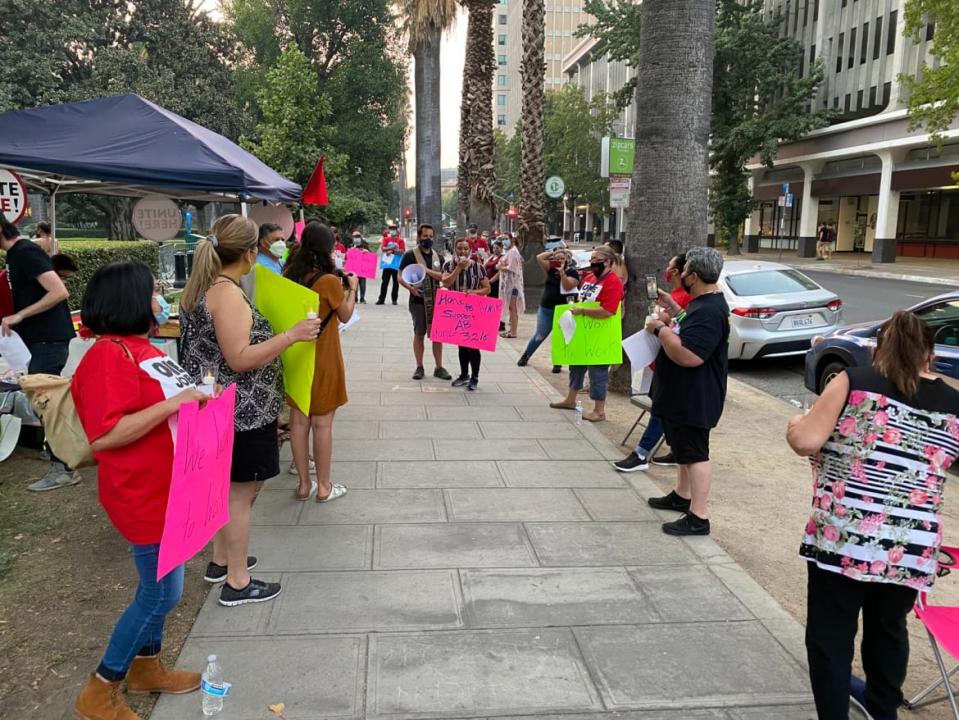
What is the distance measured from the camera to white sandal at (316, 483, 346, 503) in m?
5.02

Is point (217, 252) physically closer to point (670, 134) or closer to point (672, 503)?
point (672, 503)

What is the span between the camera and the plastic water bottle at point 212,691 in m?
2.75

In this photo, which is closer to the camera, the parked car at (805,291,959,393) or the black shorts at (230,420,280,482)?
the black shorts at (230,420,280,482)

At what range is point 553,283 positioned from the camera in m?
9.35

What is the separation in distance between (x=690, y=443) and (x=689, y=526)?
1.81 feet

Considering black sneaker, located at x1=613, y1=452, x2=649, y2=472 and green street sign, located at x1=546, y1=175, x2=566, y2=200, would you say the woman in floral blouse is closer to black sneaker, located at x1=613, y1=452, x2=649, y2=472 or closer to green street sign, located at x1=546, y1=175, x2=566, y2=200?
black sneaker, located at x1=613, y1=452, x2=649, y2=472

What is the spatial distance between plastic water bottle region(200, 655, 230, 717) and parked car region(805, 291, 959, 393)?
18.0 feet

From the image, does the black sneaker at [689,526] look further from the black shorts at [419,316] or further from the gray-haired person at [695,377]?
the black shorts at [419,316]

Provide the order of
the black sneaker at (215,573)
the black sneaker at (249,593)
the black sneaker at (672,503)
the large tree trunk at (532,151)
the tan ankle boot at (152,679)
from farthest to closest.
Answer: the large tree trunk at (532,151), the black sneaker at (672,503), the black sneaker at (215,573), the black sneaker at (249,593), the tan ankle boot at (152,679)

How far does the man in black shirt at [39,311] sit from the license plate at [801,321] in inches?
352

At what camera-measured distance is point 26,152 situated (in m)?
5.67

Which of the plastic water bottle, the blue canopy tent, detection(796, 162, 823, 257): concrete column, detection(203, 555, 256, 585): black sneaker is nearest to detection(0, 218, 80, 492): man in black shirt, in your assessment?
the blue canopy tent

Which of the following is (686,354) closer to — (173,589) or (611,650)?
(611,650)

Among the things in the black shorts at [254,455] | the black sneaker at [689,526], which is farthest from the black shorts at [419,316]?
the black shorts at [254,455]
